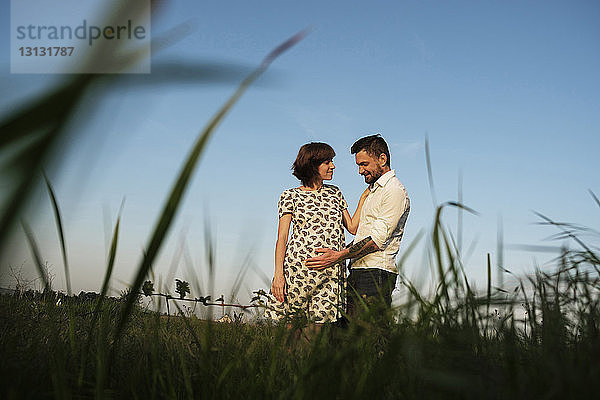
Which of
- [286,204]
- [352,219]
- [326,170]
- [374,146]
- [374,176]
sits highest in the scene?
[374,146]

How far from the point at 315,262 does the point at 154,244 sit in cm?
368

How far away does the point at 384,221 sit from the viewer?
12.7 feet

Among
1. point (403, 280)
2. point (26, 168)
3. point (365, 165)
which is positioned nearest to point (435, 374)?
point (26, 168)

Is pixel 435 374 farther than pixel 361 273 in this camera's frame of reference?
No

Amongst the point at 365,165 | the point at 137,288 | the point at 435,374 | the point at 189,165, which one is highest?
the point at 365,165

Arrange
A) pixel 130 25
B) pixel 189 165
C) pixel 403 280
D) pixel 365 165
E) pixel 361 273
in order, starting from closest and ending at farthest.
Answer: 1. pixel 130 25
2. pixel 189 165
3. pixel 403 280
4. pixel 361 273
5. pixel 365 165

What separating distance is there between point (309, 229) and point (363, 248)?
69 centimetres

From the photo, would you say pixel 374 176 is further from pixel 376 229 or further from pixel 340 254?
pixel 340 254

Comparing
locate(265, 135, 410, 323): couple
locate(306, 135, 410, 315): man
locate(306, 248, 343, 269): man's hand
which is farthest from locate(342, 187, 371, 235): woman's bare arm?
locate(306, 248, 343, 269): man's hand

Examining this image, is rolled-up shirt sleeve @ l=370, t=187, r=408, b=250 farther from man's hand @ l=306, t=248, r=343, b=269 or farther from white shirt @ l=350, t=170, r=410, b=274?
man's hand @ l=306, t=248, r=343, b=269

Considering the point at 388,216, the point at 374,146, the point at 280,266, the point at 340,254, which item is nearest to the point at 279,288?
the point at 280,266

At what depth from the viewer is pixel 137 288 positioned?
576 mm

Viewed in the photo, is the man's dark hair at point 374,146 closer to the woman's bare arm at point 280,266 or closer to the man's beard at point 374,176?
the man's beard at point 374,176

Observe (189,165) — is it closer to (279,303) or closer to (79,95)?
(79,95)
